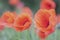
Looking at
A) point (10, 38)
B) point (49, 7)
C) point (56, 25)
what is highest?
point (49, 7)

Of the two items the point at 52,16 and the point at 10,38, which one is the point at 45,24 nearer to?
the point at 52,16

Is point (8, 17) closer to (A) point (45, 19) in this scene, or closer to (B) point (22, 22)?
(B) point (22, 22)

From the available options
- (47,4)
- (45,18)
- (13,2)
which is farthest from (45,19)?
A: (13,2)

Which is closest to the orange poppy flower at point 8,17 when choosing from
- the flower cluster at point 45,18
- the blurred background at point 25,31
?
the blurred background at point 25,31

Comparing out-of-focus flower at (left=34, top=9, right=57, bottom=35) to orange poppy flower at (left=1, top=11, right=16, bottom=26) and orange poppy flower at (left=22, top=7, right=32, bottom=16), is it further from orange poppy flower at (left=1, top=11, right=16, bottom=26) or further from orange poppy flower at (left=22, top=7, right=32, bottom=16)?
orange poppy flower at (left=1, top=11, right=16, bottom=26)

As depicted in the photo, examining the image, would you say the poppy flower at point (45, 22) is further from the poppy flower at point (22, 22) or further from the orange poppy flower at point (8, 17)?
the orange poppy flower at point (8, 17)

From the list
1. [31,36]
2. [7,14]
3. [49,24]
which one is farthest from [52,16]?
[7,14]

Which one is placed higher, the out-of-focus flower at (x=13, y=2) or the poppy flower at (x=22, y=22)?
the out-of-focus flower at (x=13, y=2)
